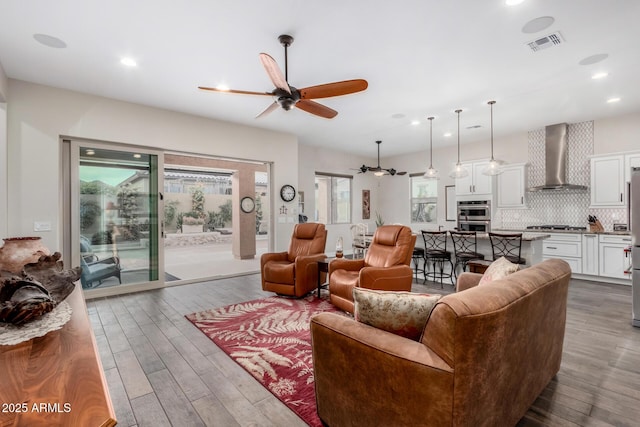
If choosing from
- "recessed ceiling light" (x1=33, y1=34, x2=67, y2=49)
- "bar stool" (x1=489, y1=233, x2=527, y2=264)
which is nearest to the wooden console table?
"recessed ceiling light" (x1=33, y1=34, x2=67, y2=49)

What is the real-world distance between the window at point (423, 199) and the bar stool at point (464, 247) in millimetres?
3273

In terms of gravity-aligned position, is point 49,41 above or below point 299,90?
above

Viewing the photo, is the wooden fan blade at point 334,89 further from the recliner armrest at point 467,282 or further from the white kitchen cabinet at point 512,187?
the white kitchen cabinet at point 512,187

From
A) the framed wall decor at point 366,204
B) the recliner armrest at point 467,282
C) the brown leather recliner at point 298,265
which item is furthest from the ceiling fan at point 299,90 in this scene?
the framed wall decor at point 366,204

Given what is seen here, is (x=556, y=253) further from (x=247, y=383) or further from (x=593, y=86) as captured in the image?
(x=247, y=383)

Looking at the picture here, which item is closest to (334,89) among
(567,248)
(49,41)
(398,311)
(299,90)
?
(299,90)

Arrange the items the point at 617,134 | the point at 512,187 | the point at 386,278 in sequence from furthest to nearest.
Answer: the point at 512,187, the point at 617,134, the point at 386,278

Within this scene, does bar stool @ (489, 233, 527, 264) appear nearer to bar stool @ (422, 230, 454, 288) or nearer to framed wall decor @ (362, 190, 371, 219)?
bar stool @ (422, 230, 454, 288)

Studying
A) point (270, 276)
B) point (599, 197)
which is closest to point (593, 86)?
point (599, 197)

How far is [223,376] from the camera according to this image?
2.34m

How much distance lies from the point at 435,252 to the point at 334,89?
335 cm

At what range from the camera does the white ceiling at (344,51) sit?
2.64 meters

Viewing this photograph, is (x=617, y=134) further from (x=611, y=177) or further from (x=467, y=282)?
(x=467, y=282)

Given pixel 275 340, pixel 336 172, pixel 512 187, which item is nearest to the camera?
pixel 275 340
